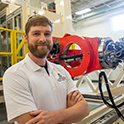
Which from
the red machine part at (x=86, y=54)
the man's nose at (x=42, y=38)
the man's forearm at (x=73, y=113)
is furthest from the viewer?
the red machine part at (x=86, y=54)

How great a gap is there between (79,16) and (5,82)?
9335 millimetres

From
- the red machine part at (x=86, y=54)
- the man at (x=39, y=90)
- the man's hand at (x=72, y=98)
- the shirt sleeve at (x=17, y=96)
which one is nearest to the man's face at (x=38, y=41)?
the man at (x=39, y=90)

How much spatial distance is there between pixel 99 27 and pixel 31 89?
8.67 m

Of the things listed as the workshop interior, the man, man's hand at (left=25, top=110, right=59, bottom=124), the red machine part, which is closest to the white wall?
the workshop interior

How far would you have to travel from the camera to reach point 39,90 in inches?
39.9

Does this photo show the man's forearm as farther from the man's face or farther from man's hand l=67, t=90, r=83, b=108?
the man's face

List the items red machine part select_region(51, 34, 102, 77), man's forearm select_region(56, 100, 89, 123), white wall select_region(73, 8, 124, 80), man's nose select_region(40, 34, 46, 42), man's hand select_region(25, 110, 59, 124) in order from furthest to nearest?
white wall select_region(73, 8, 124, 80) → red machine part select_region(51, 34, 102, 77) → man's nose select_region(40, 34, 46, 42) → man's forearm select_region(56, 100, 89, 123) → man's hand select_region(25, 110, 59, 124)

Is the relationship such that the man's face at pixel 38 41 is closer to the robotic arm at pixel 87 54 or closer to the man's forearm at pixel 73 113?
the man's forearm at pixel 73 113

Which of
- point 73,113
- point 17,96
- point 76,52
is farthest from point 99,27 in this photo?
point 17,96

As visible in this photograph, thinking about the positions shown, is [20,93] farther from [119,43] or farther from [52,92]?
[119,43]

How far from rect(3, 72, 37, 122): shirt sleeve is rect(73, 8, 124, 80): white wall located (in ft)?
25.2

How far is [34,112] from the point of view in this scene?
897 millimetres

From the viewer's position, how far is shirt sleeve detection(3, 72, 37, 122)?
908 millimetres

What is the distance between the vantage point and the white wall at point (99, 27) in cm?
801
